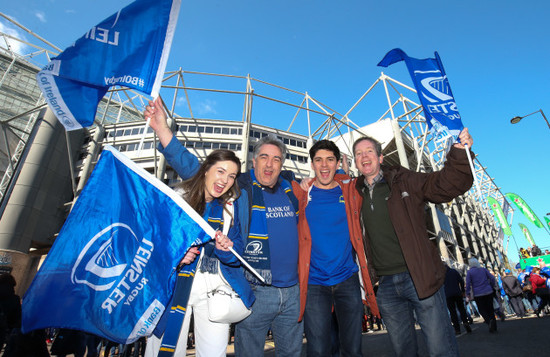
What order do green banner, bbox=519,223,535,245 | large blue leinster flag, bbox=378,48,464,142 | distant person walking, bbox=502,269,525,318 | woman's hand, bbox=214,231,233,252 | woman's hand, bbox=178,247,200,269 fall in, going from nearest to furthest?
1. woman's hand, bbox=214,231,233,252
2. woman's hand, bbox=178,247,200,269
3. large blue leinster flag, bbox=378,48,464,142
4. distant person walking, bbox=502,269,525,318
5. green banner, bbox=519,223,535,245

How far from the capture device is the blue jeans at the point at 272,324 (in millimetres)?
2236

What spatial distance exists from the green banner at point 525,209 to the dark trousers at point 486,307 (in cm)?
2732

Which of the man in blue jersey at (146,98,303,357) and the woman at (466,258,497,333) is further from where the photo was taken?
the woman at (466,258,497,333)

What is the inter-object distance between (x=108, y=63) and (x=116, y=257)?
1.81 metres

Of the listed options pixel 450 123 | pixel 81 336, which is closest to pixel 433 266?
pixel 450 123

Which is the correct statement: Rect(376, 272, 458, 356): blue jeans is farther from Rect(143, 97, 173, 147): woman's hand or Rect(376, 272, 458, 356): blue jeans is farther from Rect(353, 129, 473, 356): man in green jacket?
Rect(143, 97, 173, 147): woman's hand

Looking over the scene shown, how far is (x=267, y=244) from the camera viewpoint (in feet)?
8.07

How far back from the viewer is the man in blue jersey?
2.29 m

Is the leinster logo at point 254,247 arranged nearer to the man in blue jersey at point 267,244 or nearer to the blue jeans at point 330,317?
the man in blue jersey at point 267,244

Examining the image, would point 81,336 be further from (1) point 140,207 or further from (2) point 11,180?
(2) point 11,180

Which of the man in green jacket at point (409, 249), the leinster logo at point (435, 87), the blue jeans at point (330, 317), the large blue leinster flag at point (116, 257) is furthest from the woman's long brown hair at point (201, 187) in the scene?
the leinster logo at point (435, 87)

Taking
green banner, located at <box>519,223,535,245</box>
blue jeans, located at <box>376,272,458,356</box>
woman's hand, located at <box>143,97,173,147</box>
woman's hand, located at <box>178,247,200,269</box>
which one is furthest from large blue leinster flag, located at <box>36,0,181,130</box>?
green banner, located at <box>519,223,535,245</box>

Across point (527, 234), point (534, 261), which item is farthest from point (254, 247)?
point (527, 234)

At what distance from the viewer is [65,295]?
1965 mm
